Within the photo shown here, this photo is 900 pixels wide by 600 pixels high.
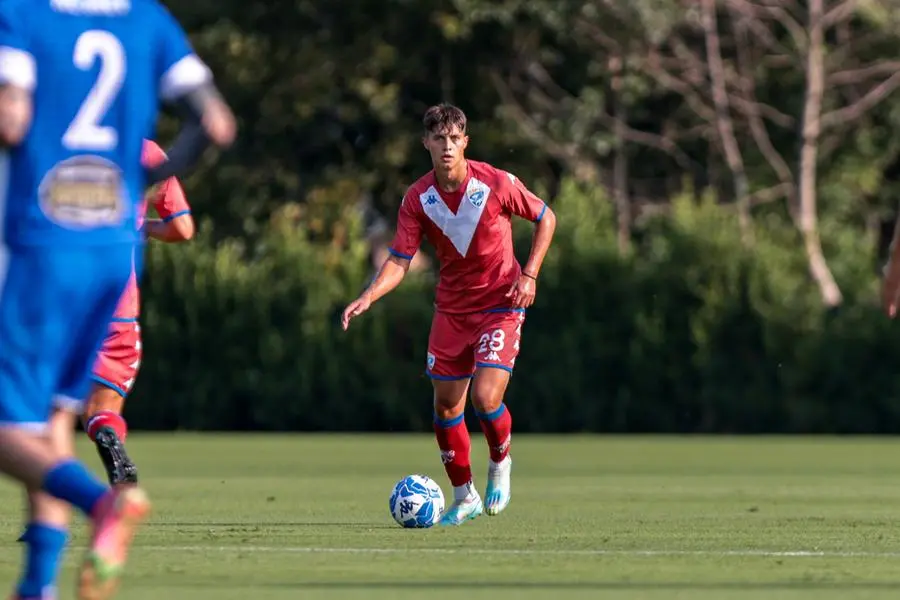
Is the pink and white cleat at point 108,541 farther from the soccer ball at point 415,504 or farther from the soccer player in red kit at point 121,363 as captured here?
the soccer ball at point 415,504

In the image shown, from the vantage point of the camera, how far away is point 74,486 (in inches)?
272

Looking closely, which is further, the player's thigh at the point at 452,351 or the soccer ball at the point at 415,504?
the player's thigh at the point at 452,351

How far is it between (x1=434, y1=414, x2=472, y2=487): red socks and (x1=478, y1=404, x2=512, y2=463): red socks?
135 mm

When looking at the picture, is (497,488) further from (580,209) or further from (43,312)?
(580,209)

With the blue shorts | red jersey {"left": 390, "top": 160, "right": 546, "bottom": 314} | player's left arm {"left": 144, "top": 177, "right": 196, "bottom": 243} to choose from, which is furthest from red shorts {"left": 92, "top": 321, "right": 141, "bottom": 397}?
the blue shorts

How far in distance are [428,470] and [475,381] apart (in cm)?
741

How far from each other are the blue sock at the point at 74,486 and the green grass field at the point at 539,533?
148 centimetres

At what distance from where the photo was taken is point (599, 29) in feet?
124

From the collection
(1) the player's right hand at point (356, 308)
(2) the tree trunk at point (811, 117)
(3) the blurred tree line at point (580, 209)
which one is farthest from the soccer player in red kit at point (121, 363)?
(2) the tree trunk at point (811, 117)

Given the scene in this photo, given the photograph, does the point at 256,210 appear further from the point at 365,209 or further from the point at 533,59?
the point at 533,59

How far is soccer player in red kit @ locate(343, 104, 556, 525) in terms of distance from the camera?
41.8ft

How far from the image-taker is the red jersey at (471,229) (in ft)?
42.0

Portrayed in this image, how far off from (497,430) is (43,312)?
6.30m

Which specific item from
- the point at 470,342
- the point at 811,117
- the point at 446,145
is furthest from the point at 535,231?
the point at 811,117
